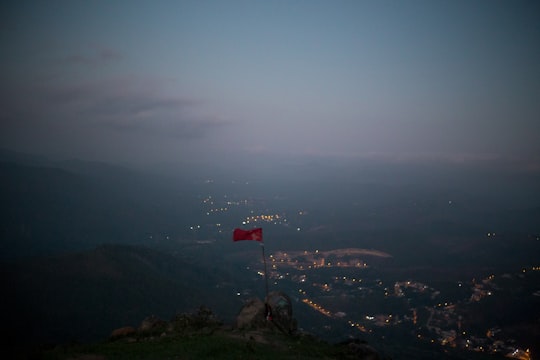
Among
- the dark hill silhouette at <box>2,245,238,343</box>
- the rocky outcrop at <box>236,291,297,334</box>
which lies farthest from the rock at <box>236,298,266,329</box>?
the dark hill silhouette at <box>2,245,238,343</box>

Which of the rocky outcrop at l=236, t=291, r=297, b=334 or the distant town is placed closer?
the rocky outcrop at l=236, t=291, r=297, b=334

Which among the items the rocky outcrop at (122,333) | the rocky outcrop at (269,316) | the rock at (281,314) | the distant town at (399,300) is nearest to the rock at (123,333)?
the rocky outcrop at (122,333)

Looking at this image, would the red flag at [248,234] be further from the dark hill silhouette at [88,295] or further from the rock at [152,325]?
the dark hill silhouette at [88,295]

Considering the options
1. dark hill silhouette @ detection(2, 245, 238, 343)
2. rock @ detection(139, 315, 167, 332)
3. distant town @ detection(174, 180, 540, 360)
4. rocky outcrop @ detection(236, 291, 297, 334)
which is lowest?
distant town @ detection(174, 180, 540, 360)

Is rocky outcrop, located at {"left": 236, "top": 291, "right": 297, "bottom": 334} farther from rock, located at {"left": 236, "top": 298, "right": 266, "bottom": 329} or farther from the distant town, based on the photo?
the distant town

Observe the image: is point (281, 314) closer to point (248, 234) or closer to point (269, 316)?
point (269, 316)

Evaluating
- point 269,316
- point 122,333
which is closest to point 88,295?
point 122,333

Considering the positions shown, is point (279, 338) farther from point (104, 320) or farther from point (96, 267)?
point (96, 267)

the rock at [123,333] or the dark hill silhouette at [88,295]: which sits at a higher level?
the rock at [123,333]
